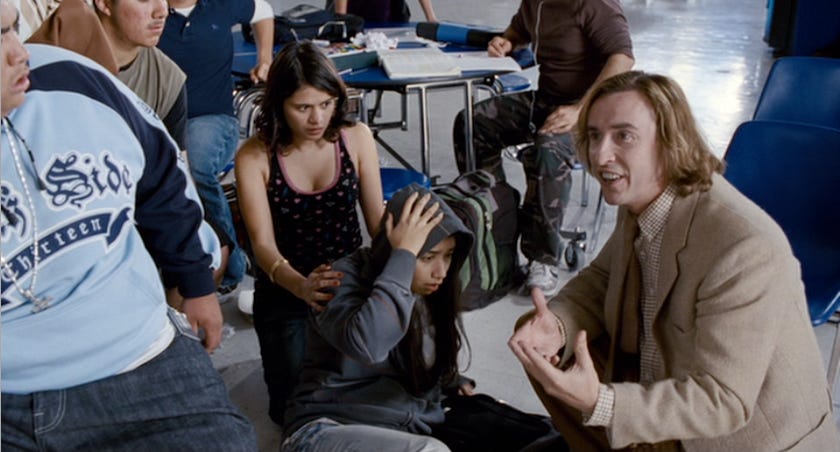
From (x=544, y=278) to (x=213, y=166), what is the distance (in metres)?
1.33

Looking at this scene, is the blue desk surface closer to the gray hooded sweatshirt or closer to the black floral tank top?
the black floral tank top

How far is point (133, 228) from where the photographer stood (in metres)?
1.46

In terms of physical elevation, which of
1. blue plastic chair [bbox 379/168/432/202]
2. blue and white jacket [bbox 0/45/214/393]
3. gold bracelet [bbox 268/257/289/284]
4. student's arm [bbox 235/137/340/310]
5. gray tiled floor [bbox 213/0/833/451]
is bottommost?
gray tiled floor [bbox 213/0/833/451]

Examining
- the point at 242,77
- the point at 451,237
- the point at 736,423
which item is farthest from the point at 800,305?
the point at 242,77

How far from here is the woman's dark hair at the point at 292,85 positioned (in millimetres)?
2510

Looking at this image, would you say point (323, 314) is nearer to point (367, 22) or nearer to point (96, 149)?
point (96, 149)

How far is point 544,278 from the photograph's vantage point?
344 centimetres

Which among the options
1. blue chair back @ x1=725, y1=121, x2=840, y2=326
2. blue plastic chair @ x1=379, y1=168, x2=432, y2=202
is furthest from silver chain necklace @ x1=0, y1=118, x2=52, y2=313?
blue chair back @ x1=725, y1=121, x2=840, y2=326

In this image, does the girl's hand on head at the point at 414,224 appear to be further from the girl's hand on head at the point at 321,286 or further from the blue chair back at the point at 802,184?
the blue chair back at the point at 802,184

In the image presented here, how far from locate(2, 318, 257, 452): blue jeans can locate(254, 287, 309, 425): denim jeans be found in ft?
3.59

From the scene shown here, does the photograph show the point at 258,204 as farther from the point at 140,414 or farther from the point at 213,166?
the point at 140,414

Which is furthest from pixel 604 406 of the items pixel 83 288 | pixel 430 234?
pixel 83 288

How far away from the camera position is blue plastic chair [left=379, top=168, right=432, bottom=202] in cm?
305

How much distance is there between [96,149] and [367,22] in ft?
12.7
